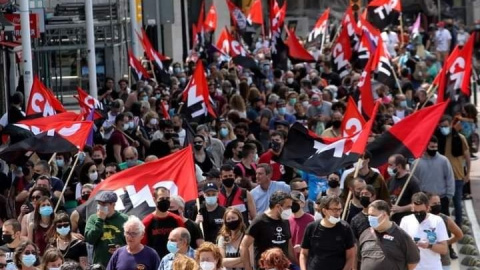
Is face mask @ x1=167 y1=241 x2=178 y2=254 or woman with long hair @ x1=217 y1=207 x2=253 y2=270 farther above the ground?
face mask @ x1=167 y1=241 x2=178 y2=254

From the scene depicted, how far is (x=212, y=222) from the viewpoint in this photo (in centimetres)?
1394

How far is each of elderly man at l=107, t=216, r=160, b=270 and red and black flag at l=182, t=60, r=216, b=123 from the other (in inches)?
385

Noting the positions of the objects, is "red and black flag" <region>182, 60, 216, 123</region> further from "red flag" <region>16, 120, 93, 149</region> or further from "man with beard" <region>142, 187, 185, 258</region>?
"man with beard" <region>142, 187, 185, 258</region>

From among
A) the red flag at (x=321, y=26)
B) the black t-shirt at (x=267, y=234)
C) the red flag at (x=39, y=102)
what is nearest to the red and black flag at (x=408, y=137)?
the black t-shirt at (x=267, y=234)

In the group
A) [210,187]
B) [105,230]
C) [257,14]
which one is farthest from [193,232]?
[257,14]

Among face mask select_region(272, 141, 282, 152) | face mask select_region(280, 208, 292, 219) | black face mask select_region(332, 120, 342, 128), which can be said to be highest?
face mask select_region(280, 208, 292, 219)

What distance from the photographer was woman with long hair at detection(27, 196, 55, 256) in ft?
45.8

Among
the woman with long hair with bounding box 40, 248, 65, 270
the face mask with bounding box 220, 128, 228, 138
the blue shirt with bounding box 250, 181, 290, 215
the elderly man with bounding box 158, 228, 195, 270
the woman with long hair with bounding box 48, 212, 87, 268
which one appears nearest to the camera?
the woman with long hair with bounding box 40, 248, 65, 270

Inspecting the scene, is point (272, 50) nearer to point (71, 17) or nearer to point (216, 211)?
point (71, 17)

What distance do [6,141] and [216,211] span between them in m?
6.43

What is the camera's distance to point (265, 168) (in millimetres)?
15305

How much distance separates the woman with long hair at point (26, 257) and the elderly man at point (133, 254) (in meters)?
0.58

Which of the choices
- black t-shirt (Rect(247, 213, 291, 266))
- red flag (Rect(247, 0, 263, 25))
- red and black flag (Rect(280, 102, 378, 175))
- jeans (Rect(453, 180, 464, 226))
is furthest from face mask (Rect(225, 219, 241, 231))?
red flag (Rect(247, 0, 263, 25))

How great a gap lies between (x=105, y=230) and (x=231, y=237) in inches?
41.3
